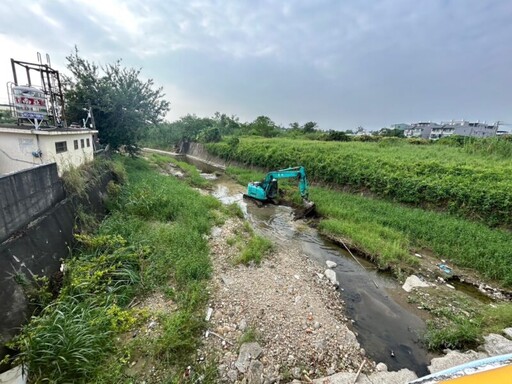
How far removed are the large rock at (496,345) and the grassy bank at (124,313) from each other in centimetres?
493

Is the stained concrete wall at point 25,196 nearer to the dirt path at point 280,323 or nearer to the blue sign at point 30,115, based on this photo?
the blue sign at point 30,115

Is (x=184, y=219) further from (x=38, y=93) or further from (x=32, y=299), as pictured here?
(x=38, y=93)

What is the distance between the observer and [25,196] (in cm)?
486

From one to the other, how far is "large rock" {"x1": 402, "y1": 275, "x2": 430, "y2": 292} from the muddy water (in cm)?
22

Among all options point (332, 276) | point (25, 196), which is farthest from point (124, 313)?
point (332, 276)

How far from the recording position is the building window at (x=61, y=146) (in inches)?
297

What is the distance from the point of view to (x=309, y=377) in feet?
11.9

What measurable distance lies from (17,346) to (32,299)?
2.83 ft

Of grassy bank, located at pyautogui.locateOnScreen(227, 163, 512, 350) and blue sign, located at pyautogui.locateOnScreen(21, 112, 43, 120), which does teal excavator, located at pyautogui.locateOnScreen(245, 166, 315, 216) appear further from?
blue sign, located at pyautogui.locateOnScreen(21, 112, 43, 120)

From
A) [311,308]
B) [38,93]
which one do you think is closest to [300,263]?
[311,308]

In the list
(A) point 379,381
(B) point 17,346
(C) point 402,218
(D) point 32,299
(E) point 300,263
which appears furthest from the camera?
(C) point 402,218

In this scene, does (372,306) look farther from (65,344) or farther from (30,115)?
(30,115)

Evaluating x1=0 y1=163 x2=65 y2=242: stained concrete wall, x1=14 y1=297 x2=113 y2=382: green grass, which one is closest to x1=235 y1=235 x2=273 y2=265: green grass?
x1=14 y1=297 x2=113 y2=382: green grass

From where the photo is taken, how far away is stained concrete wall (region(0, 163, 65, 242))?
13.9ft
